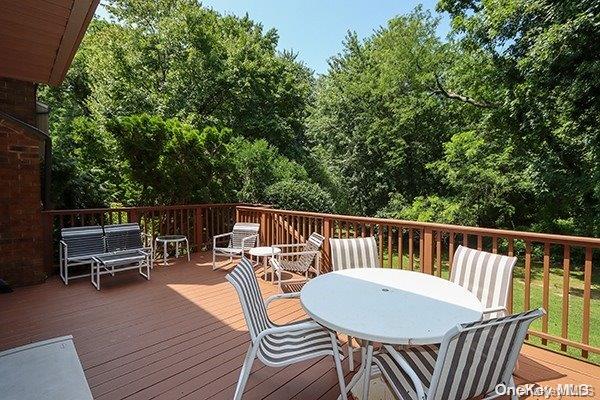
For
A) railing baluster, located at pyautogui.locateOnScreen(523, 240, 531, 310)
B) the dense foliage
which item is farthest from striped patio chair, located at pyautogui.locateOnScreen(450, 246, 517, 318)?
the dense foliage

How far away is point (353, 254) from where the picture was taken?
3.32 metres

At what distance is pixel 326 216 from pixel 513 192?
8.63m

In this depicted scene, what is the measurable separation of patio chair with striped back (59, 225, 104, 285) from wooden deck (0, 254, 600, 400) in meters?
0.30

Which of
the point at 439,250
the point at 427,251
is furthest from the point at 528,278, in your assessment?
the point at 427,251

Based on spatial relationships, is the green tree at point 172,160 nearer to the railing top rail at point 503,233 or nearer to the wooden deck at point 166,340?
the wooden deck at point 166,340

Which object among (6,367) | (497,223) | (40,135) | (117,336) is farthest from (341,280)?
(497,223)

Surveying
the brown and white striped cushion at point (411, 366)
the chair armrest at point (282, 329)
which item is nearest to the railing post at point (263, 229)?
the chair armrest at point (282, 329)

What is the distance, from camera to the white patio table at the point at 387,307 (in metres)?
1.77

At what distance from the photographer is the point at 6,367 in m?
1.44

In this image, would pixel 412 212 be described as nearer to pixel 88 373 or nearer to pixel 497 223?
pixel 497 223

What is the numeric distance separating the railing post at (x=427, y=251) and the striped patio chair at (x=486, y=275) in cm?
64

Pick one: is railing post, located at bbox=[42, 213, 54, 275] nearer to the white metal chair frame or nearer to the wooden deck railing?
the white metal chair frame

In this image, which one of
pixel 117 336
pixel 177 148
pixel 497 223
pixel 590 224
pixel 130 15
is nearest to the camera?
pixel 117 336

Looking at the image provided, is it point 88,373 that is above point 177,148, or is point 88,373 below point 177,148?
below
